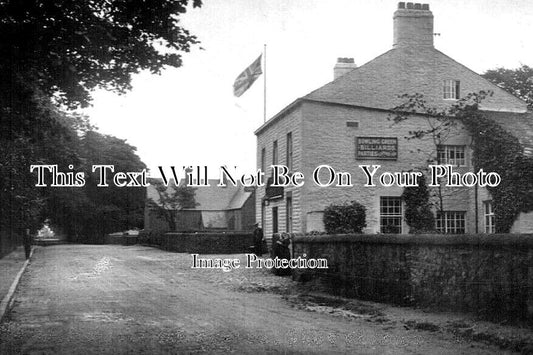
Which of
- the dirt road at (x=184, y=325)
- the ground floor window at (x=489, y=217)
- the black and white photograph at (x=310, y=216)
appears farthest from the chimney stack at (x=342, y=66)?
the dirt road at (x=184, y=325)

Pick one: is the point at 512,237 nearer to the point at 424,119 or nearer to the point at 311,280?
the point at 311,280

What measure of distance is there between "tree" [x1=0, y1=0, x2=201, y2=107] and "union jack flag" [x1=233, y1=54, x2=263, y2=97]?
1418 centimetres

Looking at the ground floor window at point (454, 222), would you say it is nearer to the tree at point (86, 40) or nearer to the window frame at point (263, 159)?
the window frame at point (263, 159)

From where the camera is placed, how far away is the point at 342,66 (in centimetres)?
3123

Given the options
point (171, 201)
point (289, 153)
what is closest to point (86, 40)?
point (289, 153)

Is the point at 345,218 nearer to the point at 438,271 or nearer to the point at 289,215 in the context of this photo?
the point at 289,215

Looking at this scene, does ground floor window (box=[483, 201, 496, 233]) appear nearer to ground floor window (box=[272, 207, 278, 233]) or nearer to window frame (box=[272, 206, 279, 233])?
window frame (box=[272, 206, 279, 233])

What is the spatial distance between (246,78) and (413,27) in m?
7.50

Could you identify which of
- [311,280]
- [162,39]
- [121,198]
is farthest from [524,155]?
[121,198]

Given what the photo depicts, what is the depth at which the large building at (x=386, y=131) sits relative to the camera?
2480 cm

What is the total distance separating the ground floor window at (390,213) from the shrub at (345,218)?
1381 mm

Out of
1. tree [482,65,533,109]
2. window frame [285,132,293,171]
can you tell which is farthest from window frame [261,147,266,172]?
tree [482,65,533,109]

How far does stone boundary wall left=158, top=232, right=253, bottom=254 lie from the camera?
1310 inches

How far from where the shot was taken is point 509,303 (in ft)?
30.2
